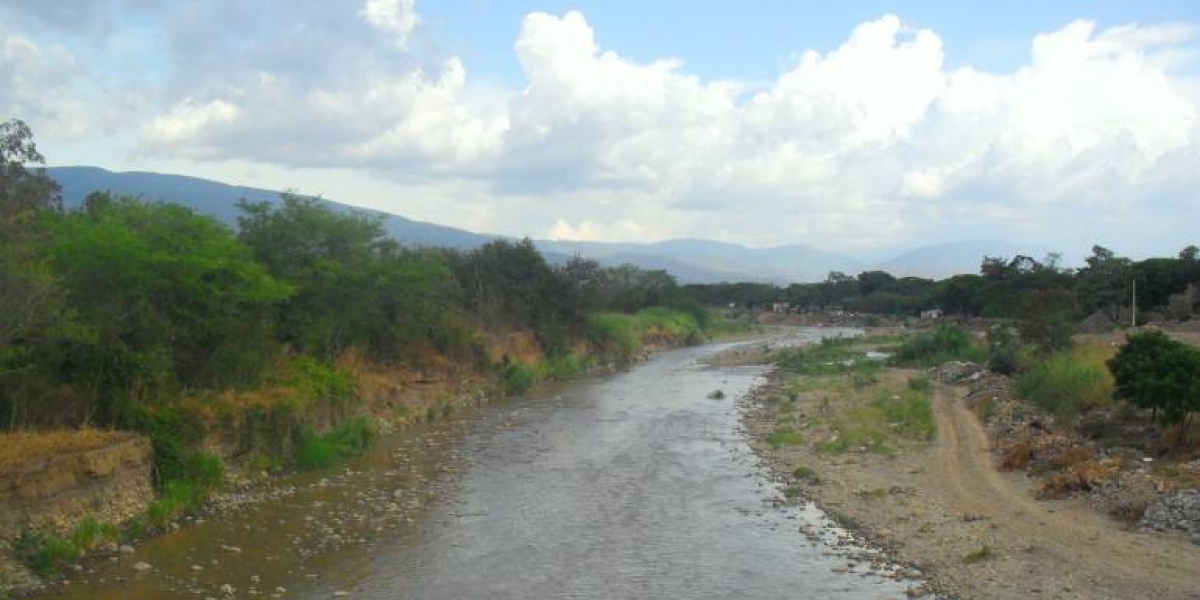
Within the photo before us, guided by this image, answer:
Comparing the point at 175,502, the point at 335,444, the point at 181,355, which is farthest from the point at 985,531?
the point at 181,355

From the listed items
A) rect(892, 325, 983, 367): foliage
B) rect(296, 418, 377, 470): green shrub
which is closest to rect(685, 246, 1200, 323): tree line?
rect(892, 325, 983, 367): foliage

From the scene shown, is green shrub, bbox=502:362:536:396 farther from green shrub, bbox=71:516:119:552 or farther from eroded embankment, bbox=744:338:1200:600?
green shrub, bbox=71:516:119:552

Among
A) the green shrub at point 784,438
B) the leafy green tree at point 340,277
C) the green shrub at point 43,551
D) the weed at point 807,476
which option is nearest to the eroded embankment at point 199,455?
the green shrub at point 43,551

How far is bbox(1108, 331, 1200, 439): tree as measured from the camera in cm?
2250

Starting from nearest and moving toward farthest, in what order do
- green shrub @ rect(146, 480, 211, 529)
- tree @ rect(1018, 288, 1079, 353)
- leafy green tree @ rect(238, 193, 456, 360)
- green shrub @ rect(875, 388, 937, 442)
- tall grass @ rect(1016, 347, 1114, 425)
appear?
green shrub @ rect(146, 480, 211, 529)
tall grass @ rect(1016, 347, 1114, 425)
green shrub @ rect(875, 388, 937, 442)
leafy green tree @ rect(238, 193, 456, 360)
tree @ rect(1018, 288, 1079, 353)

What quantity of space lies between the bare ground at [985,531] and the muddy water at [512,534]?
1389 mm

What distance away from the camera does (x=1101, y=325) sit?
2261 inches

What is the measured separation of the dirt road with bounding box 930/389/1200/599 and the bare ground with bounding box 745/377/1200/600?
0.8 inches

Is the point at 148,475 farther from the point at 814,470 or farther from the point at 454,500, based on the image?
the point at 814,470

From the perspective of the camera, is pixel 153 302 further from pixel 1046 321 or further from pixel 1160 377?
pixel 1046 321

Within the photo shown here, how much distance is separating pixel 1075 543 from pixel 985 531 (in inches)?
70.1

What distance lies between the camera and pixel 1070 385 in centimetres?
3034

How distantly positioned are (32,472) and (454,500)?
9.15 meters

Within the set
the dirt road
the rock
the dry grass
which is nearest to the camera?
the dirt road
